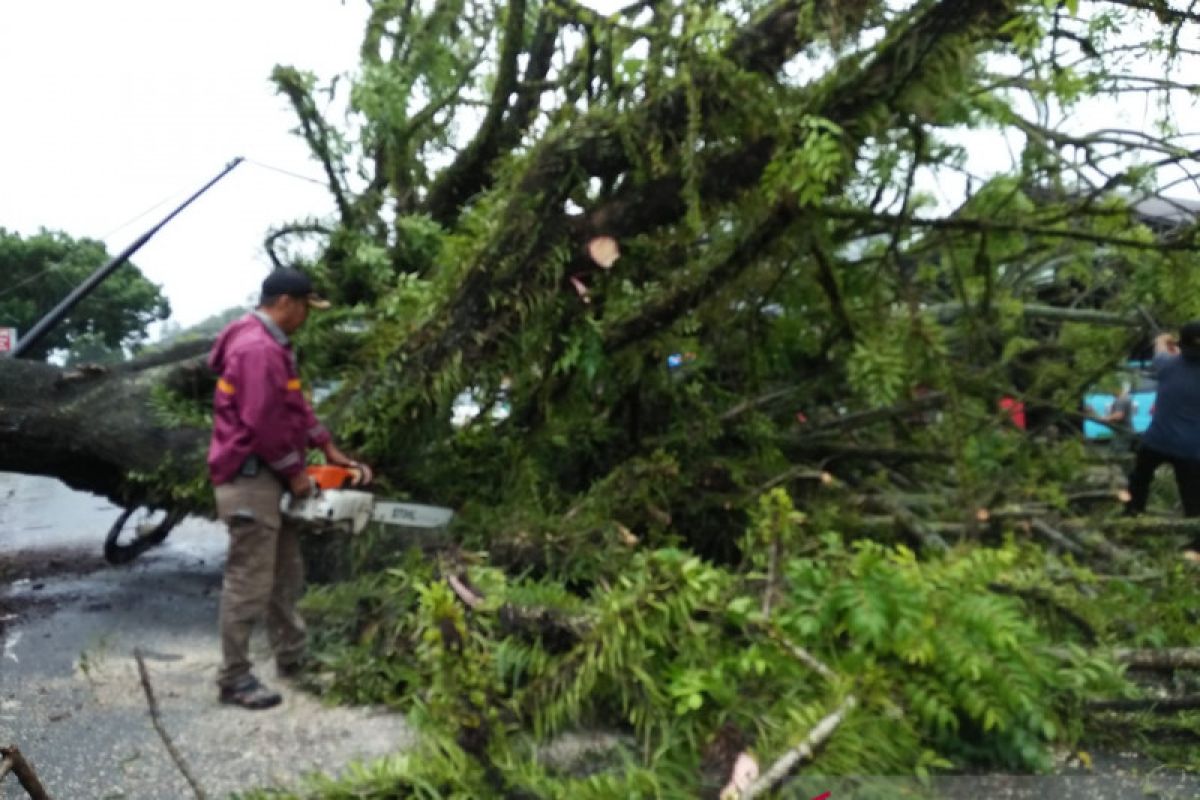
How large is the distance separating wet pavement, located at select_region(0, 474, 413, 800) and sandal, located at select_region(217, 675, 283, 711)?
0.12 ft

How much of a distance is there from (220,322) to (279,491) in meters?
4.28

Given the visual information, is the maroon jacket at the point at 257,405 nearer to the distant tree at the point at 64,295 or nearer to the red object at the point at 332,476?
the red object at the point at 332,476

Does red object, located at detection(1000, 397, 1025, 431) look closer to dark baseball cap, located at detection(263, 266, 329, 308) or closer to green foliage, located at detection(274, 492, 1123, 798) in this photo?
green foliage, located at detection(274, 492, 1123, 798)

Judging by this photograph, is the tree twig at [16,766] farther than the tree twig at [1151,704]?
No

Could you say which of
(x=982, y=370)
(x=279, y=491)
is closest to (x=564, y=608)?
(x=279, y=491)

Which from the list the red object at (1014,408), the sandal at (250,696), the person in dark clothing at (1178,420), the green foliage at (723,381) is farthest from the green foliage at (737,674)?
the person in dark clothing at (1178,420)

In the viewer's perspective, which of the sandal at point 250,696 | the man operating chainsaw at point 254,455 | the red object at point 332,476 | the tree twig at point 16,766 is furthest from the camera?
the red object at point 332,476

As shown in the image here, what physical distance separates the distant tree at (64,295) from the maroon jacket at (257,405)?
2.34 meters

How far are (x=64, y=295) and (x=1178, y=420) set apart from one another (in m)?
6.72

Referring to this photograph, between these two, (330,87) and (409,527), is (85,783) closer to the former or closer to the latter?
→ (409,527)

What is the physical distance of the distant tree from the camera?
22.1 ft

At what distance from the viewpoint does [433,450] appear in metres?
5.44

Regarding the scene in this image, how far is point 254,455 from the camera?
4195 mm

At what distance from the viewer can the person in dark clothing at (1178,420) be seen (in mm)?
6383
